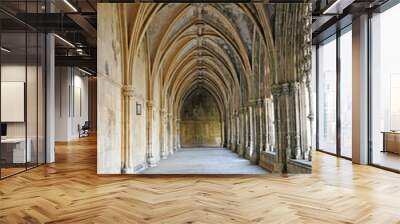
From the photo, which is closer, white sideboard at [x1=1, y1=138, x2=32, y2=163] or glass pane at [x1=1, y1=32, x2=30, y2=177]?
glass pane at [x1=1, y1=32, x2=30, y2=177]

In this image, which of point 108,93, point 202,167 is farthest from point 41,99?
point 202,167

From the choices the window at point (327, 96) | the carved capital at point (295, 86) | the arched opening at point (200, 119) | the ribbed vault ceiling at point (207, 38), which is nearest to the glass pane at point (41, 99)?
the ribbed vault ceiling at point (207, 38)

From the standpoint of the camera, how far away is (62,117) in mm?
21609

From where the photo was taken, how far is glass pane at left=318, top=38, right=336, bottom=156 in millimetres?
12742

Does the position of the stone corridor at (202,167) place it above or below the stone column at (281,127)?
below

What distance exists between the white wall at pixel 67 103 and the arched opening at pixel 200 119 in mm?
12063

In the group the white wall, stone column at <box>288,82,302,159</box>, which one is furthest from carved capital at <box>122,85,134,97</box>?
the white wall

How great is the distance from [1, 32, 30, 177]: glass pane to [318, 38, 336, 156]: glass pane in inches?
398

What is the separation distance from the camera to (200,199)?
499cm

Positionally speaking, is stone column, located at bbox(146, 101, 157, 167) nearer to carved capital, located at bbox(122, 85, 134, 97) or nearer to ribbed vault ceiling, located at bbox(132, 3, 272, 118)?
ribbed vault ceiling, located at bbox(132, 3, 272, 118)

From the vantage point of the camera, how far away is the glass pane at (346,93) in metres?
11.3

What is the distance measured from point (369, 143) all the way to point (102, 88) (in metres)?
7.66

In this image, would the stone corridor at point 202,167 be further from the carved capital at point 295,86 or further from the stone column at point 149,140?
the carved capital at point 295,86

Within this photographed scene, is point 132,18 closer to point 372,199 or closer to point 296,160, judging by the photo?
point 296,160
